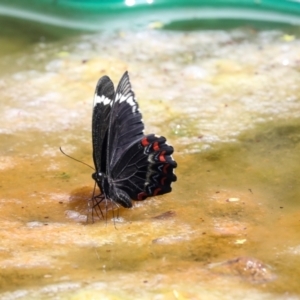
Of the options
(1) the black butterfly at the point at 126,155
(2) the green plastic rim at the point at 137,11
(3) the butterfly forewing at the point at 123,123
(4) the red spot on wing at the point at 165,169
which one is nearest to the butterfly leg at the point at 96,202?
(1) the black butterfly at the point at 126,155

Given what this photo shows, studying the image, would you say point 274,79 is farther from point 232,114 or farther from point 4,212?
point 4,212

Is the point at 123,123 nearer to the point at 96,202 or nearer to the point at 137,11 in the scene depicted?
the point at 96,202

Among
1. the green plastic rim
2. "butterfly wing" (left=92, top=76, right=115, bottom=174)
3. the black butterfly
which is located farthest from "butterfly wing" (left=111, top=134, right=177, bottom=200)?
the green plastic rim

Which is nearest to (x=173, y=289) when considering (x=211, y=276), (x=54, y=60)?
(x=211, y=276)

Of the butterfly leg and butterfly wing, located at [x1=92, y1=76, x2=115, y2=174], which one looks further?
the butterfly leg

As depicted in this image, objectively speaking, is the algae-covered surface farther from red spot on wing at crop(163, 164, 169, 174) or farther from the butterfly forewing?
the butterfly forewing

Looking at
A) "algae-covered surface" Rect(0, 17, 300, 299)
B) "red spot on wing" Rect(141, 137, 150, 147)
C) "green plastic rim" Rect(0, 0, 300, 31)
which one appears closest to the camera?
"algae-covered surface" Rect(0, 17, 300, 299)
